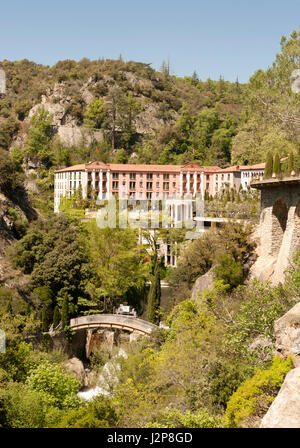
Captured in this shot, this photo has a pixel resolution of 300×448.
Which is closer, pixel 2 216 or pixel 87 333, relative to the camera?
pixel 87 333

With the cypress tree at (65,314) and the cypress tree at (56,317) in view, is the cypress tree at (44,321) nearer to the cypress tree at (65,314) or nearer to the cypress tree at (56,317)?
the cypress tree at (56,317)

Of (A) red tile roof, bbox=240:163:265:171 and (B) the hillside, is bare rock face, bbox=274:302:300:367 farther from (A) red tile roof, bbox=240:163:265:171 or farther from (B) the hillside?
(B) the hillside

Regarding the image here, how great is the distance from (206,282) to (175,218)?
23776 millimetres

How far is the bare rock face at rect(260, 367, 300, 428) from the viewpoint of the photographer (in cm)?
699

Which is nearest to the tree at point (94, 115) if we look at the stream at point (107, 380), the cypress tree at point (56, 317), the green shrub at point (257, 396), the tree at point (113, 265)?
the tree at point (113, 265)

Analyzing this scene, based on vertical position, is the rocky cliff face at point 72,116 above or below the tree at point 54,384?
above

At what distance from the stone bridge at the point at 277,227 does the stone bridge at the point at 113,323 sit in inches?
312

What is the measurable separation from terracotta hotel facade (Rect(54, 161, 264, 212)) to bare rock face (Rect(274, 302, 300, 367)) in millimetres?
50394

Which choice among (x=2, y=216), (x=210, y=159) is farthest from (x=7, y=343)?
(x=210, y=159)

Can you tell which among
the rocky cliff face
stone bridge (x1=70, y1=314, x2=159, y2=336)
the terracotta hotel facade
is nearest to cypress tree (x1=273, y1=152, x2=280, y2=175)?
stone bridge (x1=70, y1=314, x2=159, y2=336)

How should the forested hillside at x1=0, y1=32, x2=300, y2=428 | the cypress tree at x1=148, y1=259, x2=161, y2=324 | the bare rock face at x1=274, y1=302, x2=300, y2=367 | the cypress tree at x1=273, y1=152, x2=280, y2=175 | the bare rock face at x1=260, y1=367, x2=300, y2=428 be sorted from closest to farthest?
1. the bare rock face at x1=260, y1=367, x2=300, y2=428
2. the bare rock face at x1=274, y1=302, x2=300, y2=367
3. the forested hillside at x1=0, y1=32, x2=300, y2=428
4. the cypress tree at x1=273, y1=152, x2=280, y2=175
5. the cypress tree at x1=148, y1=259, x2=161, y2=324

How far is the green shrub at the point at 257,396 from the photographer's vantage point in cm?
1009
